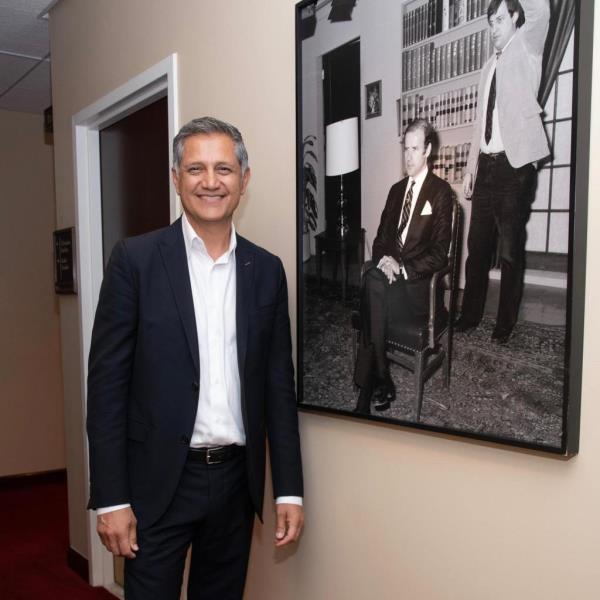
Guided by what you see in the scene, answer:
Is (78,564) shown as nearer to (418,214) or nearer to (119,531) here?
(119,531)

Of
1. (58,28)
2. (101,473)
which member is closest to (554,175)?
(101,473)

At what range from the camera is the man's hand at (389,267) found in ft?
4.91

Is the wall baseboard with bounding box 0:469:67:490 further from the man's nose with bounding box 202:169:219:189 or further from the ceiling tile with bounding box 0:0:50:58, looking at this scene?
the man's nose with bounding box 202:169:219:189

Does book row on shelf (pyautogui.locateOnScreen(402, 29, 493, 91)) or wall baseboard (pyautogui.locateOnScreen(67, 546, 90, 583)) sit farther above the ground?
book row on shelf (pyautogui.locateOnScreen(402, 29, 493, 91))

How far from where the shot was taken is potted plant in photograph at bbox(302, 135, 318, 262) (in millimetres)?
1693

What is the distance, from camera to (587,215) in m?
1.14

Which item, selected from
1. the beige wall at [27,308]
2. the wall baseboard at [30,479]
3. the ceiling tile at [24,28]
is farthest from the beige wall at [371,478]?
the wall baseboard at [30,479]

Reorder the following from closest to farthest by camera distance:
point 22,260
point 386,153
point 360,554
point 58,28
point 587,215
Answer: point 587,215, point 386,153, point 360,554, point 58,28, point 22,260

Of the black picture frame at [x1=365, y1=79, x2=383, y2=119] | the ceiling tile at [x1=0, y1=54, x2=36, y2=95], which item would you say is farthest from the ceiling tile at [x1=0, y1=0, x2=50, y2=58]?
the black picture frame at [x1=365, y1=79, x2=383, y2=119]

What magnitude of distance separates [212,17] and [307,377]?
1.21 m

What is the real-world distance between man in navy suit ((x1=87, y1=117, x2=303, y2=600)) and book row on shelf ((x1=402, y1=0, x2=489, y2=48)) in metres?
0.48

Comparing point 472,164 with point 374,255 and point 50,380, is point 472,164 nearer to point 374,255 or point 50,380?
point 374,255

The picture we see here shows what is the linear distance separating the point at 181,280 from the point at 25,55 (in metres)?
2.63

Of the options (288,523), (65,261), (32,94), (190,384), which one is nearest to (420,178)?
(190,384)
